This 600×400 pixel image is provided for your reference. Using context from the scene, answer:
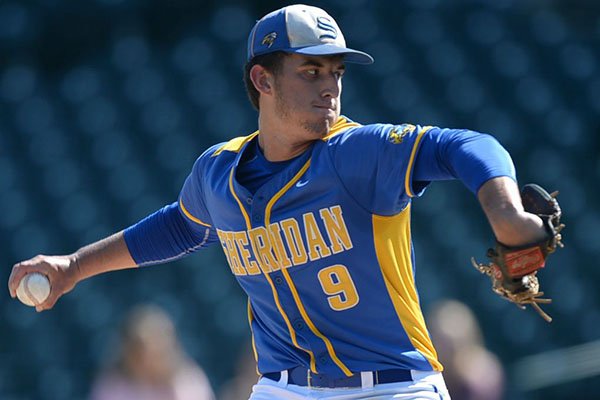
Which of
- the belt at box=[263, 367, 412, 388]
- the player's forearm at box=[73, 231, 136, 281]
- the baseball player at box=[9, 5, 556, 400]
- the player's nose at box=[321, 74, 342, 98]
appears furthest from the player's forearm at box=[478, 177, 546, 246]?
the player's forearm at box=[73, 231, 136, 281]

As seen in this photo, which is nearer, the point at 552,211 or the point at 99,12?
the point at 552,211

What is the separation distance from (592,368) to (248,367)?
229cm

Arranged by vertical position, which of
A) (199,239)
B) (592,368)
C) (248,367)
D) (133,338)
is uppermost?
(199,239)

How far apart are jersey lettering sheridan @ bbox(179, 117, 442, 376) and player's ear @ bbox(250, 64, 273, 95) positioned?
0.90ft

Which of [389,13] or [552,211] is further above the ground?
[389,13]

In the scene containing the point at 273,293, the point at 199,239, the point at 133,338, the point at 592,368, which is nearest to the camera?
the point at 273,293

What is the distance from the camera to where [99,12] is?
7.92 meters

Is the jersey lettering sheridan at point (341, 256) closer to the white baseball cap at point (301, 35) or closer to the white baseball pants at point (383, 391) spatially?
the white baseball pants at point (383, 391)

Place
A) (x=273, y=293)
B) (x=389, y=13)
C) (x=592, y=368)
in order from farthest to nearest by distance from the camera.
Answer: (x=389, y=13) → (x=592, y=368) → (x=273, y=293)

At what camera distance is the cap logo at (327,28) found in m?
3.13

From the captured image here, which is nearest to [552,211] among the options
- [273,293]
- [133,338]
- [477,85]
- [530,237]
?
[530,237]

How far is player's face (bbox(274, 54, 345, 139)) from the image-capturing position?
3.11 m

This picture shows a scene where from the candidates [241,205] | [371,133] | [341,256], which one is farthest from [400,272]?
[241,205]

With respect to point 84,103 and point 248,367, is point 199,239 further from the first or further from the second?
point 84,103
